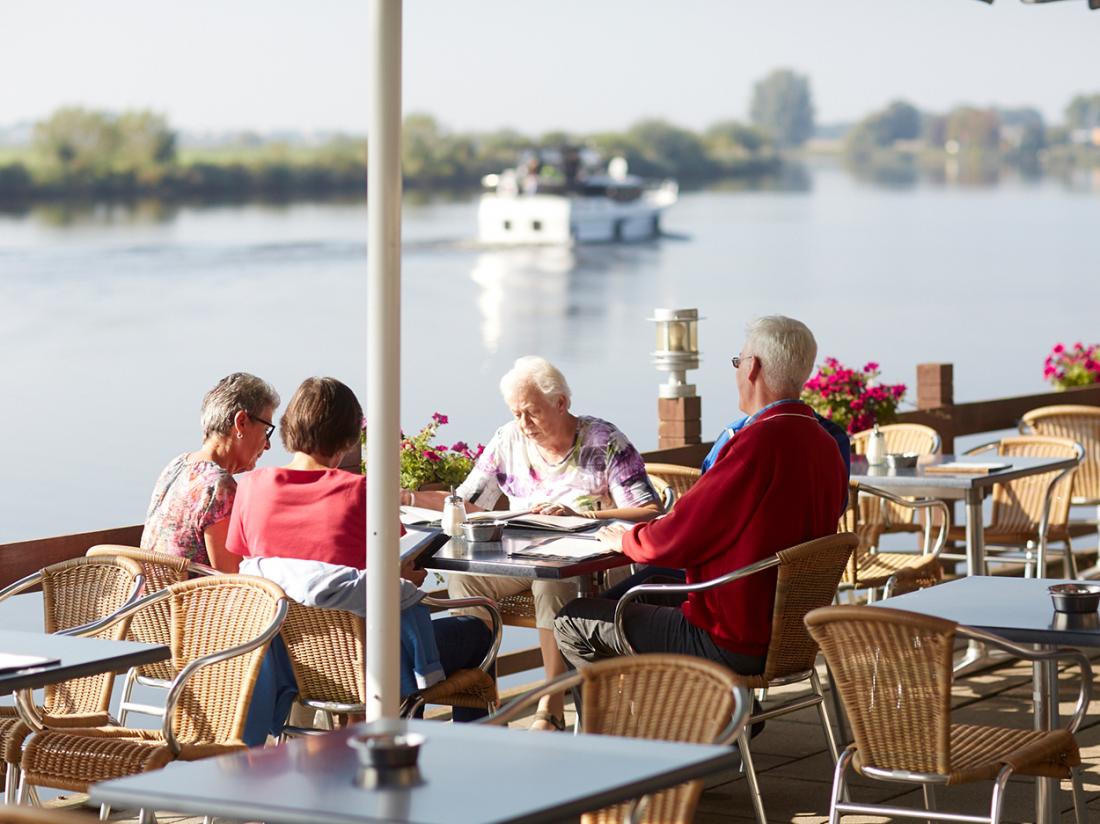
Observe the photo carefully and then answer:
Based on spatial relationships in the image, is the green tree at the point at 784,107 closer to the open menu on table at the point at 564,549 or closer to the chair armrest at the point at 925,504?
the chair armrest at the point at 925,504

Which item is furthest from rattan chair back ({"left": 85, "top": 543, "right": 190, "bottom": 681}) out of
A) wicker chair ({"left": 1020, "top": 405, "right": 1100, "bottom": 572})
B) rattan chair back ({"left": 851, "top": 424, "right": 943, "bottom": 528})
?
wicker chair ({"left": 1020, "top": 405, "right": 1100, "bottom": 572})

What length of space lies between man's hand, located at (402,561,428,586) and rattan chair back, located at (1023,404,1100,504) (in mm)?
3552

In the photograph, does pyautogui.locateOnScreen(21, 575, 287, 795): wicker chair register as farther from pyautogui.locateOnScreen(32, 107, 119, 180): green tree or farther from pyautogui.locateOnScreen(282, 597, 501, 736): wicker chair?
pyautogui.locateOnScreen(32, 107, 119, 180): green tree

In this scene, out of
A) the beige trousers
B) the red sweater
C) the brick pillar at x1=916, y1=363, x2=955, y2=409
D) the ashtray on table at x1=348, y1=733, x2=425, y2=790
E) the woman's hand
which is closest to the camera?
the ashtray on table at x1=348, y1=733, x2=425, y2=790

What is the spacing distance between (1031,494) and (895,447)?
59 cm

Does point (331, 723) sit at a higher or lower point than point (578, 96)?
lower

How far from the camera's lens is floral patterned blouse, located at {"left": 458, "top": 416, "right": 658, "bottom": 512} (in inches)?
197

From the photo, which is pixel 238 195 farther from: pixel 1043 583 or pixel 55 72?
pixel 1043 583

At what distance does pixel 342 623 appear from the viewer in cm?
381

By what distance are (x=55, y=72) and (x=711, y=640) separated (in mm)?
39359

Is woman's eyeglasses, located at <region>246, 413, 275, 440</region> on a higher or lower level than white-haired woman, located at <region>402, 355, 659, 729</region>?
higher

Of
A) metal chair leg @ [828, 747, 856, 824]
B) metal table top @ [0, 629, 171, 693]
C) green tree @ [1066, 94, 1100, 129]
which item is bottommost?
metal chair leg @ [828, 747, 856, 824]

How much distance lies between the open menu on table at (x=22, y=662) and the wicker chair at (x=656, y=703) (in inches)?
34.3

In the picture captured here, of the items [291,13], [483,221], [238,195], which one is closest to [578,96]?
[483,221]
